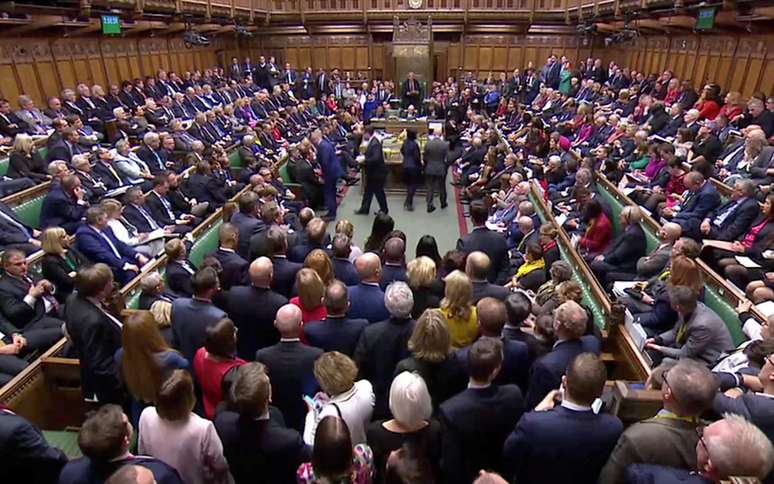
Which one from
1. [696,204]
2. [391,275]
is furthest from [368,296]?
[696,204]

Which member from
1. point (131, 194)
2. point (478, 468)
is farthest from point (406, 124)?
point (478, 468)

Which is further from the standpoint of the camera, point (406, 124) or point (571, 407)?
point (406, 124)

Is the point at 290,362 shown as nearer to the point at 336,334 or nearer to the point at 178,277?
the point at 336,334

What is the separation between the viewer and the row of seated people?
5.82 feet

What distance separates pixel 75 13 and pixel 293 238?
28.3 ft

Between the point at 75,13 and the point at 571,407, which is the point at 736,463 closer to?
the point at 571,407

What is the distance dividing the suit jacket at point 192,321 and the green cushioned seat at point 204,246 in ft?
6.25

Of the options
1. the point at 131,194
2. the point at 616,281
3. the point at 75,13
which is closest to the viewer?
the point at 616,281

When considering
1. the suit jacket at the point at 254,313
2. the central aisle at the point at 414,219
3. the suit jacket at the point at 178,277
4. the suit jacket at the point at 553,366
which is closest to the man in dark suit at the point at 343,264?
the suit jacket at the point at 254,313

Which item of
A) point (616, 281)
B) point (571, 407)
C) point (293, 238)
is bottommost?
point (616, 281)

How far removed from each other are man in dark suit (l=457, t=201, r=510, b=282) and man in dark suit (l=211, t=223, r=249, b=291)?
207cm

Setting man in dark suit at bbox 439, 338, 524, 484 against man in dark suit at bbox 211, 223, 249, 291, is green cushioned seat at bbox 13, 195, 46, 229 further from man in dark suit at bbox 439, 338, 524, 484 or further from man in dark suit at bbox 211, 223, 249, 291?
man in dark suit at bbox 439, 338, 524, 484

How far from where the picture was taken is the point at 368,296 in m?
3.34

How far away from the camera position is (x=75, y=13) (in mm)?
9922
